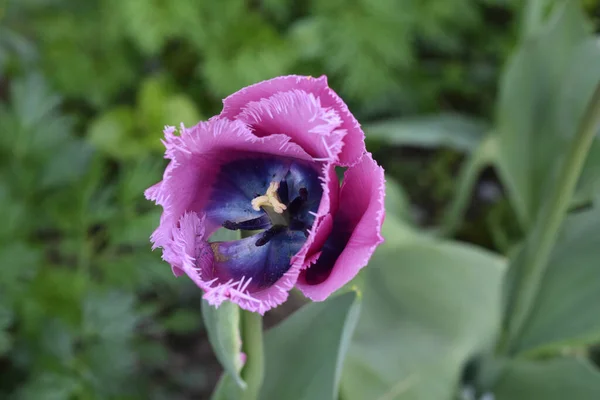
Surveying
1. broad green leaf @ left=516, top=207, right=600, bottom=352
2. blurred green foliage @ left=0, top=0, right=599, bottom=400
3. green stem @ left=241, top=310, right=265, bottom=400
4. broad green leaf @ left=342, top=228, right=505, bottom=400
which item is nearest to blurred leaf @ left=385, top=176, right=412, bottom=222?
blurred green foliage @ left=0, top=0, right=599, bottom=400

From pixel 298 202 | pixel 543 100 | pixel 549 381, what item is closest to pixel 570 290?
pixel 549 381

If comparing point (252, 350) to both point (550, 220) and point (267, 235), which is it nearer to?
point (267, 235)

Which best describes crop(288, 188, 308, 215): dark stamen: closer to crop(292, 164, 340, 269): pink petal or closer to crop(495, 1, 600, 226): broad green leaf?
crop(292, 164, 340, 269): pink petal

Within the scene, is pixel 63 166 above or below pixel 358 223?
below

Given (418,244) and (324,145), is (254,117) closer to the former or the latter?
(324,145)

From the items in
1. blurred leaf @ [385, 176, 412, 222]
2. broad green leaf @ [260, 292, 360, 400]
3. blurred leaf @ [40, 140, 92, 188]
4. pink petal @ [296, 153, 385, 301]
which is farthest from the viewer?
blurred leaf @ [385, 176, 412, 222]

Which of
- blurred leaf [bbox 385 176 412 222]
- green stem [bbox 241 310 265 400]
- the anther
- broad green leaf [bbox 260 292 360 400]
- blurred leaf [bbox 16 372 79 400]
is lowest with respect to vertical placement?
blurred leaf [bbox 385 176 412 222]

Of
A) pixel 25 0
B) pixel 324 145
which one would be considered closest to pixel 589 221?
pixel 324 145
